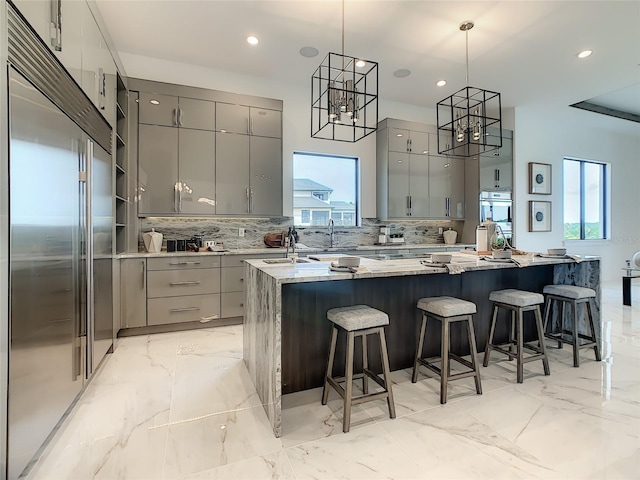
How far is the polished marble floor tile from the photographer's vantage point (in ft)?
5.32

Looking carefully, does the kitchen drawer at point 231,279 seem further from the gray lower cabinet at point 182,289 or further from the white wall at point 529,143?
the white wall at point 529,143

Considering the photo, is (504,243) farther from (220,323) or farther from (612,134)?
(612,134)

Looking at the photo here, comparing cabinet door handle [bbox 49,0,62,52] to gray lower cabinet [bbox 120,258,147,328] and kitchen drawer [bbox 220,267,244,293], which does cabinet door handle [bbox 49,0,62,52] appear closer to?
gray lower cabinet [bbox 120,258,147,328]

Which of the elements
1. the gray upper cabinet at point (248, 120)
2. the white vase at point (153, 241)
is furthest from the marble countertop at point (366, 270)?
the gray upper cabinet at point (248, 120)

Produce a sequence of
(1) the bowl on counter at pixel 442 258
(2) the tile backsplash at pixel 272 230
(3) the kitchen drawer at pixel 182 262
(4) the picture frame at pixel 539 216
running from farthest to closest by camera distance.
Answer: (4) the picture frame at pixel 539 216, (2) the tile backsplash at pixel 272 230, (3) the kitchen drawer at pixel 182 262, (1) the bowl on counter at pixel 442 258

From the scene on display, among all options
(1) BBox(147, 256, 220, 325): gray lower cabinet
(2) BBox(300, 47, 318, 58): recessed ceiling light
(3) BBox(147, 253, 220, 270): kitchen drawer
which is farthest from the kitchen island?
(2) BBox(300, 47, 318, 58): recessed ceiling light

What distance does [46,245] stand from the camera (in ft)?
5.71

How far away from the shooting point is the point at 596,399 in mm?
2256

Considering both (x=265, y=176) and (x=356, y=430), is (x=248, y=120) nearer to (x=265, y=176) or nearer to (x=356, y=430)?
(x=265, y=176)

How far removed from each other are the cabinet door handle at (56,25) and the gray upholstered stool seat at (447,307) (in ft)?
9.27

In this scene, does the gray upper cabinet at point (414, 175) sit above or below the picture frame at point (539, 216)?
above

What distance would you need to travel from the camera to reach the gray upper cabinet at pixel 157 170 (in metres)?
3.82

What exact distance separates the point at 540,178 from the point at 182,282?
626cm

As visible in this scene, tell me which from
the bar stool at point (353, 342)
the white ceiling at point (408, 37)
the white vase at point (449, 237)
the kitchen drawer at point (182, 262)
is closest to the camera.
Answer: the bar stool at point (353, 342)
